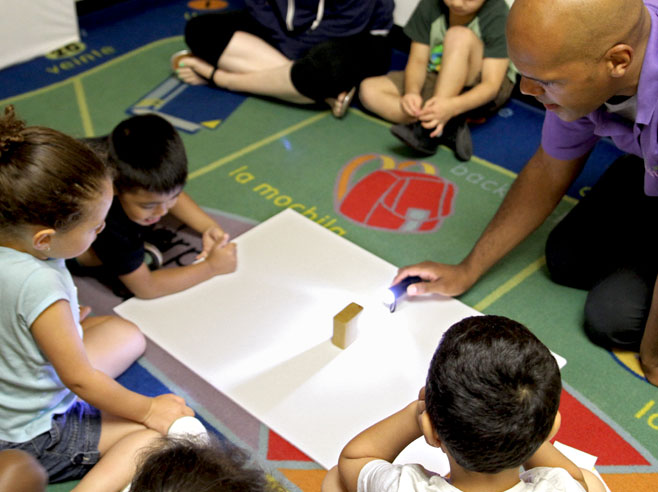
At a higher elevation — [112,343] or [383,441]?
[383,441]

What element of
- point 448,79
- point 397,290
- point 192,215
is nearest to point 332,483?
point 397,290

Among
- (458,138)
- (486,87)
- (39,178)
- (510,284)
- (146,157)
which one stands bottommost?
(510,284)

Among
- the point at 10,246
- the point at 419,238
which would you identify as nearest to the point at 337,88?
the point at 419,238

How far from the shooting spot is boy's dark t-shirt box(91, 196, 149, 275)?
121 cm

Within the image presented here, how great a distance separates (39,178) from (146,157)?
32 cm

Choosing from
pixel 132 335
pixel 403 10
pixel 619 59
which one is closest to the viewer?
pixel 619 59

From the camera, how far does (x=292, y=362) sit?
120cm

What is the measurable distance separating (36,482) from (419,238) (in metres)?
1.01

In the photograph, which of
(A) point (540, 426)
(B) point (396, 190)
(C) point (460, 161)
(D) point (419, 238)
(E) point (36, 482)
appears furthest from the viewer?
(C) point (460, 161)

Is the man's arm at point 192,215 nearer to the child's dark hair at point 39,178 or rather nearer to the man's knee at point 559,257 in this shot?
the child's dark hair at point 39,178

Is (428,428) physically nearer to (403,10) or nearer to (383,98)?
(383,98)

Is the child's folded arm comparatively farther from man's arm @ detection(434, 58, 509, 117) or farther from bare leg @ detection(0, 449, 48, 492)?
man's arm @ detection(434, 58, 509, 117)

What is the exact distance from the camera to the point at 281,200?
1.66m

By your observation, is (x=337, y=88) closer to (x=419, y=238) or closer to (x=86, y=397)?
(x=419, y=238)
